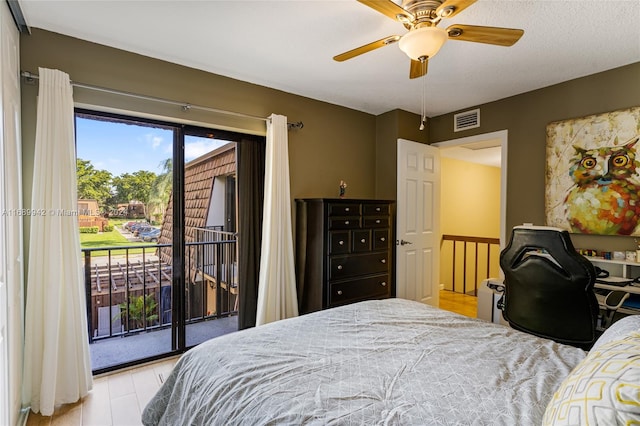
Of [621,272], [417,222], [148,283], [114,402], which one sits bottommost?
[114,402]

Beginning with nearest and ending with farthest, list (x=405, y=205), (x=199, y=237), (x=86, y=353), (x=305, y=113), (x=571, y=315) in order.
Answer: (x=571, y=315) < (x=86, y=353) < (x=199, y=237) < (x=305, y=113) < (x=405, y=205)

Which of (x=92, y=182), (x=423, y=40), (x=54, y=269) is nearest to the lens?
(x=423, y=40)

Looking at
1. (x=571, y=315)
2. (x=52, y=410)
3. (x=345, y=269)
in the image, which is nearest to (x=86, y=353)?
(x=52, y=410)

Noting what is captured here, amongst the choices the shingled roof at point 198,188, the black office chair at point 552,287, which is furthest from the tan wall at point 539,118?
the shingled roof at point 198,188

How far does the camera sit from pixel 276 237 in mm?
3090

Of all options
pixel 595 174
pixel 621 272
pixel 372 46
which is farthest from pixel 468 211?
pixel 372 46

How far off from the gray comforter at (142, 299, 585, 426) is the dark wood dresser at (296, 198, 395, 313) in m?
1.32

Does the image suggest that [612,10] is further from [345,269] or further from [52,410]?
[52,410]

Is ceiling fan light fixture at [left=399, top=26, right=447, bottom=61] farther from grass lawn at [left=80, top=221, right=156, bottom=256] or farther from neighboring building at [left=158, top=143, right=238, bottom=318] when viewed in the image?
grass lawn at [left=80, top=221, right=156, bottom=256]

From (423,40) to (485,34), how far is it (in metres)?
0.35

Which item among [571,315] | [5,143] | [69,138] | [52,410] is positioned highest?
[69,138]

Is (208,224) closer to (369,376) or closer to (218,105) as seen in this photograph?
(218,105)

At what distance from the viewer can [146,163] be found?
9.03 feet

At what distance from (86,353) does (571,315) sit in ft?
10.2
